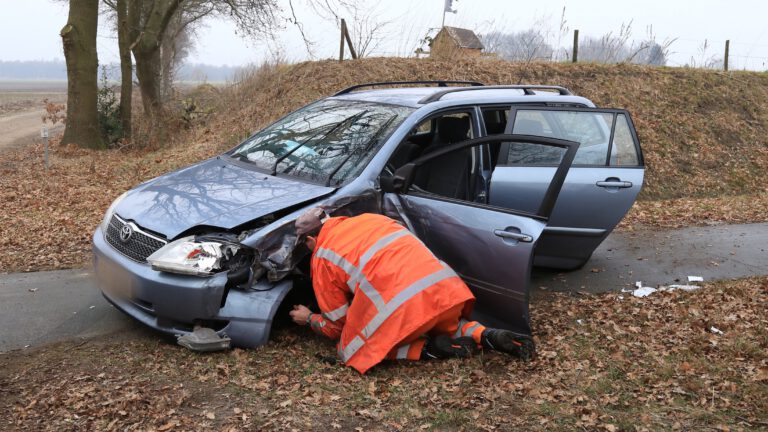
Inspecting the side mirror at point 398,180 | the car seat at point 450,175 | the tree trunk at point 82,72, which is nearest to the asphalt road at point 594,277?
the car seat at point 450,175

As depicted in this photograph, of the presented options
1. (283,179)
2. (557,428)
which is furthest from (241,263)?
(557,428)

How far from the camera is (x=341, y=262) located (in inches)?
162

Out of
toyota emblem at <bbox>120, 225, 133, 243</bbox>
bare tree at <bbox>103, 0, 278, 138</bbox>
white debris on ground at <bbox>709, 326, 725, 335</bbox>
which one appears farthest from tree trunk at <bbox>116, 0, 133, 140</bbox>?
white debris on ground at <bbox>709, 326, 725, 335</bbox>

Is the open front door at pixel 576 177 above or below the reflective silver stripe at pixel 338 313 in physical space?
above

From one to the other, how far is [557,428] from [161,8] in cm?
1838

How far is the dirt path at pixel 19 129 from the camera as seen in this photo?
19.5 m

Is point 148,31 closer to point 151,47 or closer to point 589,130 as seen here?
point 151,47

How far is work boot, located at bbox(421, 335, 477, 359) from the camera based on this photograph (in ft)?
14.2

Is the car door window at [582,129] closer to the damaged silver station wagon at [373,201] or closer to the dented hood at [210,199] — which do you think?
the damaged silver station wagon at [373,201]

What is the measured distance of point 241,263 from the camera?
4277 mm

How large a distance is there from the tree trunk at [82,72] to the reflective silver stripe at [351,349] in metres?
13.6

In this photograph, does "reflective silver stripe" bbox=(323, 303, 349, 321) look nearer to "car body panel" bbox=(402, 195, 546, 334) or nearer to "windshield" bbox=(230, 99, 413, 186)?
"car body panel" bbox=(402, 195, 546, 334)

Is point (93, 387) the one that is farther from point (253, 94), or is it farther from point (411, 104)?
point (253, 94)

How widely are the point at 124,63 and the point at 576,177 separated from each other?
16.2 metres
